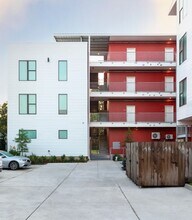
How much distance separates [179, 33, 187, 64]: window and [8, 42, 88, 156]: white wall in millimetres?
10759

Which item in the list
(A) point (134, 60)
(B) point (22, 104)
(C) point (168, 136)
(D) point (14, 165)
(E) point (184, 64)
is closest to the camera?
(D) point (14, 165)

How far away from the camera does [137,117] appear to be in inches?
1449

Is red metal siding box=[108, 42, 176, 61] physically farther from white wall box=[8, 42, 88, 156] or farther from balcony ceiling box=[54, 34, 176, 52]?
white wall box=[8, 42, 88, 156]

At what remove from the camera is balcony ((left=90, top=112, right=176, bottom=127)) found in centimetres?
3597

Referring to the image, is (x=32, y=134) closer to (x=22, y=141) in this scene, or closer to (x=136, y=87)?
(x=22, y=141)

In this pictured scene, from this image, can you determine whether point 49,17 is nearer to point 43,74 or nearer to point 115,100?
point 43,74

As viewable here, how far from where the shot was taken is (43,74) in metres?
35.0

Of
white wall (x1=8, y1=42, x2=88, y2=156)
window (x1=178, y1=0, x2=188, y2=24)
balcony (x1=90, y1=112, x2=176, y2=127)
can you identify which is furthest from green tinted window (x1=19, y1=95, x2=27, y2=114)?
window (x1=178, y1=0, x2=188, y2=24)

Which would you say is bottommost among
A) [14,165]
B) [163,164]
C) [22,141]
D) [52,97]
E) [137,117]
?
[14,165]

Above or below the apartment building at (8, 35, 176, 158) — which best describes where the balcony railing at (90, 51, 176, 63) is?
above

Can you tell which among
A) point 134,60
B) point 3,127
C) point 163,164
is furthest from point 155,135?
point 163,164

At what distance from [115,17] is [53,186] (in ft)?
62.9

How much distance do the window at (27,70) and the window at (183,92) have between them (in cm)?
1488

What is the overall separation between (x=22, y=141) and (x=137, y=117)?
475 inches
